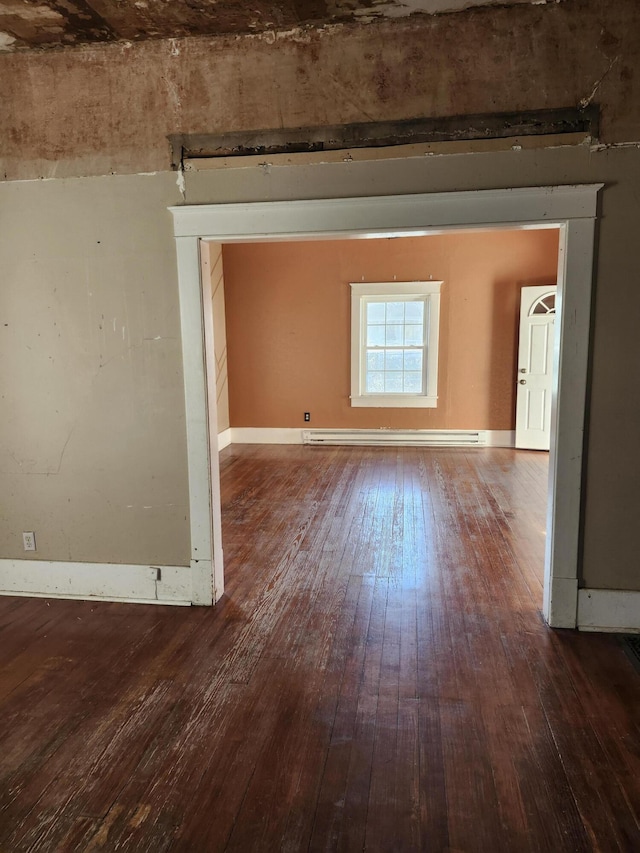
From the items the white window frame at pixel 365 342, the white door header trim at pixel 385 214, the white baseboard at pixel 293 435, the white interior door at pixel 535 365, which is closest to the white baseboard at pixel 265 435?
the white baseboard at pixel 293 435

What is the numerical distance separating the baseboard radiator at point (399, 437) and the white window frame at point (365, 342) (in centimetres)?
35

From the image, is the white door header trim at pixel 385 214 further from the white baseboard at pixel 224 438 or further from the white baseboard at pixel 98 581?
the white baseboard at pixel 224 438

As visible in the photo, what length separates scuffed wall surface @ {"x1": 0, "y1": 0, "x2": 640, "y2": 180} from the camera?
2523mm

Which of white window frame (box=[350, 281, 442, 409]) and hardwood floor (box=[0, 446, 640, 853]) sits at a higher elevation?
white window frame (box=[350, 281, 442, 409])

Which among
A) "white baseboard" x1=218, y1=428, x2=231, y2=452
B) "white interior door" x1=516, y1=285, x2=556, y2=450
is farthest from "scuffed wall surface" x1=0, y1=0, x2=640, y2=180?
"white baseboard" x1=218, y1=428, x2=231, y2=452

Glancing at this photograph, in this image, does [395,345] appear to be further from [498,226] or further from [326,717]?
[326,717]

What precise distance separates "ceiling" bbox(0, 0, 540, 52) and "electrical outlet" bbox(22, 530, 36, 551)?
2.60 metres

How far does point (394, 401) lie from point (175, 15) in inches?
214

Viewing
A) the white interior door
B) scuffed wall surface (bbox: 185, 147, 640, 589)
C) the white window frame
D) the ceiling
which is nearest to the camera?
the ceiling

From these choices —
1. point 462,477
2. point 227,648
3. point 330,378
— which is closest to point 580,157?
point 227,648

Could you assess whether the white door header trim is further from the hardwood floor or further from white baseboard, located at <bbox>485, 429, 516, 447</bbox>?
white baseboard, located at <bbox>485, 429, 516, 447</bbox>

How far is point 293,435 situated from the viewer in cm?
781

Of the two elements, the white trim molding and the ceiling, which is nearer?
the ceiling

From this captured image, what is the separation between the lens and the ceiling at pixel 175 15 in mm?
2459
